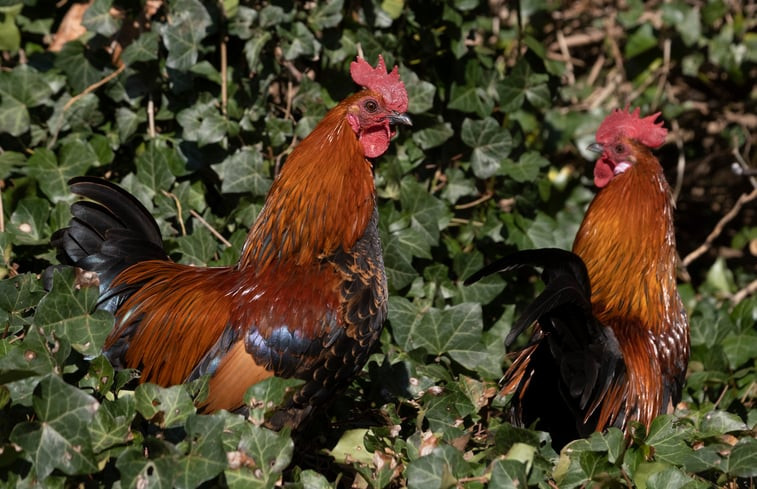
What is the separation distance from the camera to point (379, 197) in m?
4.06

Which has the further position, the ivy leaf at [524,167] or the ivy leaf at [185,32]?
the ivy leaf at [524,167]

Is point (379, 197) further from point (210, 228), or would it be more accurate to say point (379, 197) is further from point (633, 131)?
point (633, 131)

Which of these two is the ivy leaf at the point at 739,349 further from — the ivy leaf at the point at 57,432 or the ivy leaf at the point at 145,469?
the ivy leaf at the point at 57,432

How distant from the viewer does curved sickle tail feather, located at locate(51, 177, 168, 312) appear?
3039mm

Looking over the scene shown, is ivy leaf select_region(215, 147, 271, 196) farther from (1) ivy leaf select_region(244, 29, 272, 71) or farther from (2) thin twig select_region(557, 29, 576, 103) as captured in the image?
(2) thin twig select_region(557, 29, 576, 103)

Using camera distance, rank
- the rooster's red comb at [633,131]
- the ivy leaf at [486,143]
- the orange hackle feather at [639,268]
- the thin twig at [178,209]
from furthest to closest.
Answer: the ivy leaf at [486,143] < the thin twig at [178,209] < the rooster's red comb at [633,131] < the orange hackle feather at [639,268]

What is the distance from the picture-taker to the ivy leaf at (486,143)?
4.14 m

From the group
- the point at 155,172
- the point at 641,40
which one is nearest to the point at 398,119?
the point at 155,172

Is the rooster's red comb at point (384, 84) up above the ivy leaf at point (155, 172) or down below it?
above

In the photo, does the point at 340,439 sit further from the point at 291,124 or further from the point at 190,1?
the point at 190,1

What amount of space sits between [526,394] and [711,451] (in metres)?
0.67

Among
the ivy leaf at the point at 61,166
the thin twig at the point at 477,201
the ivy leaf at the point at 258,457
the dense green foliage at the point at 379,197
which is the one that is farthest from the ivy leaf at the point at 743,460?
the ivy leaf at the point at 61,166

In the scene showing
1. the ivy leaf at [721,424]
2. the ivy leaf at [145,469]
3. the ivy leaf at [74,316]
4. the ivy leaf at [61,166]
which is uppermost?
the ivy leaf at [61,166]

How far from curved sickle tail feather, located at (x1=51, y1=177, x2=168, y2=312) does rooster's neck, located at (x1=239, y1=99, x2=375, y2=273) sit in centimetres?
47
